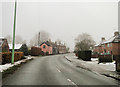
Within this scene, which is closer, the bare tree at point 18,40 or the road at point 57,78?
the road at point 57,78

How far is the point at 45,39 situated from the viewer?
7612cm

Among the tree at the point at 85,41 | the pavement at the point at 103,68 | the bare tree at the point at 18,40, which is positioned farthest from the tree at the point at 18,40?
the pavement at the point at 103,68

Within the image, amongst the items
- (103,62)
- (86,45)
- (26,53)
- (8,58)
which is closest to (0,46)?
(26,53)

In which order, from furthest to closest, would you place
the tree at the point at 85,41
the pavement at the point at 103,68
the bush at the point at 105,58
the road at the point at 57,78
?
the tree at the point at 85,41 → the bush at the point at 105,58 → the pavement at the point at 103,68 → the road at the point at 57,78

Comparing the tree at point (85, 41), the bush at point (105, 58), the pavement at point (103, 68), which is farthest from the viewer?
the tree at point (85, 41)

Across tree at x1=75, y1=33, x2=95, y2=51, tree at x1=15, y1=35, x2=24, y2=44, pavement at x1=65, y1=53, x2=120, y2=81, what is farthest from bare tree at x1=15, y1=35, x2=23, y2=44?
pavement at x1=65, y1=53, x2=120, y2=81

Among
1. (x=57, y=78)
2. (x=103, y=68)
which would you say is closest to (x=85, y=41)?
(x=103, y=68)

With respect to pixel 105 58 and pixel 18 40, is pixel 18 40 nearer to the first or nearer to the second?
pixel 18 40

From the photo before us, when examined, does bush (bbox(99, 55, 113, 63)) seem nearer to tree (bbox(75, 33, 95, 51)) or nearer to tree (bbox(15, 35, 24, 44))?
tree (bbox(75, 33, 95, 51))

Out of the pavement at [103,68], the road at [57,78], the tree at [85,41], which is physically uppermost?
the tree at [85,41]

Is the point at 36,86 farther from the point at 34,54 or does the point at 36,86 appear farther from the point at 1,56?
the point at 34,54

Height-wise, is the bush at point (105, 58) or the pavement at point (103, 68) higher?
the bush at point (105, 58)

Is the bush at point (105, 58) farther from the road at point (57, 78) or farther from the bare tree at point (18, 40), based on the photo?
the bare tree at point (18, 40)

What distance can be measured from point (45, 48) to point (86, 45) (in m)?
24.7
